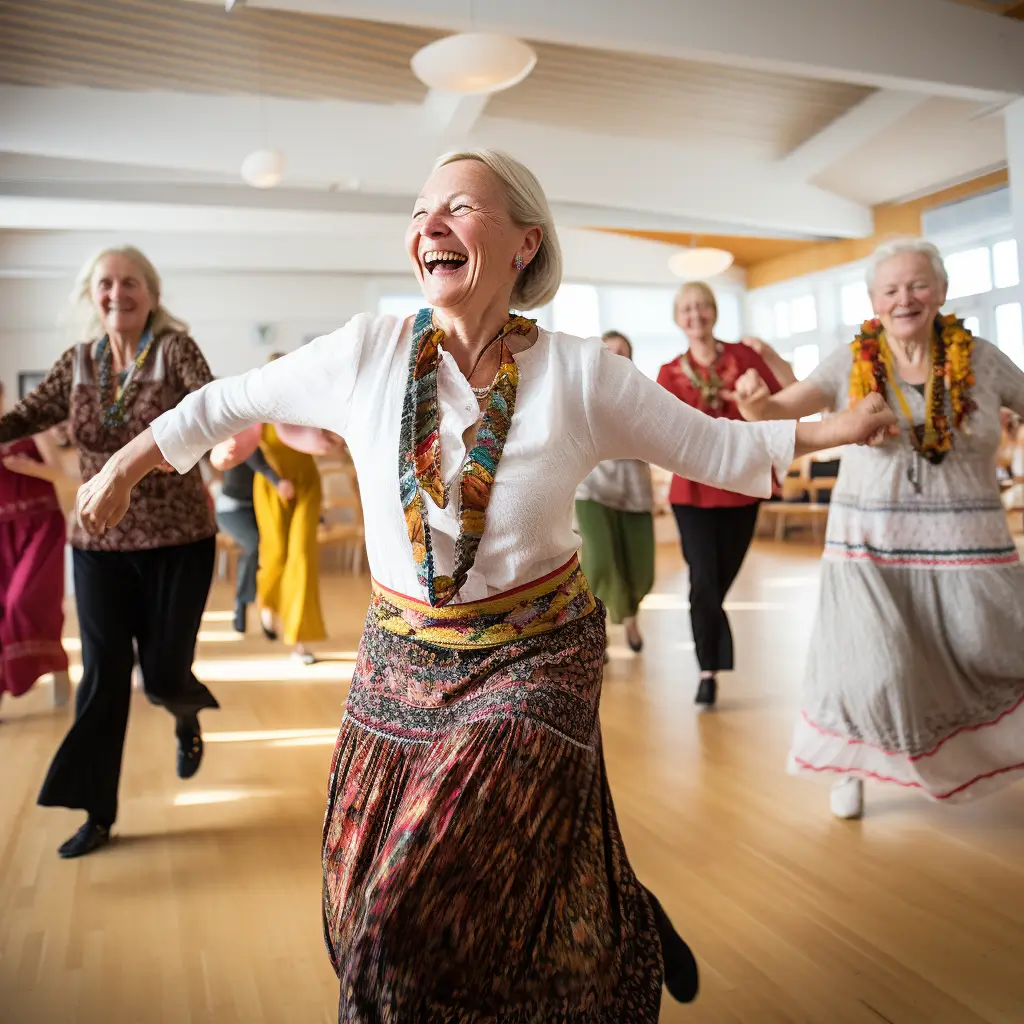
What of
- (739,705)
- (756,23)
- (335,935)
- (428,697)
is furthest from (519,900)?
(756,23)

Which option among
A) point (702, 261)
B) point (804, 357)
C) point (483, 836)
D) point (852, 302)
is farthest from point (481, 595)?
point (804, 357)

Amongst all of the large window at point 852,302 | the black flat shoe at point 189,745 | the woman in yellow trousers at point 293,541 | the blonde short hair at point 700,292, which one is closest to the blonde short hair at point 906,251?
the blonde short hair at point 700,292

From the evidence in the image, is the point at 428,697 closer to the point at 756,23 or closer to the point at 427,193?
the point at 427,193

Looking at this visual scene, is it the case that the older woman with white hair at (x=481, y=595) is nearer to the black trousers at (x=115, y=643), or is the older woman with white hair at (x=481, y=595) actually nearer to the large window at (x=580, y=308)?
the black trousers at (x=115, y=643)

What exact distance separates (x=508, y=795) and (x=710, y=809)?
6.29ft

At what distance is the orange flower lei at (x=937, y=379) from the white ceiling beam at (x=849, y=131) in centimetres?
713

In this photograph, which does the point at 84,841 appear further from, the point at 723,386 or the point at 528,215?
the point at 723,386

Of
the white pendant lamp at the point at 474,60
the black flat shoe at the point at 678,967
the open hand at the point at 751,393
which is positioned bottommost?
the black flat shoe at the point at 678,967

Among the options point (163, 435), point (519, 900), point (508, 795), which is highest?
point (163, 435)

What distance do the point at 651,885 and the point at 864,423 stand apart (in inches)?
56.0

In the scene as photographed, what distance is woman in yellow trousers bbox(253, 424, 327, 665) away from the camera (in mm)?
5602

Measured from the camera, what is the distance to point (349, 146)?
882cm

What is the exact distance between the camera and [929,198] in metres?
12.1

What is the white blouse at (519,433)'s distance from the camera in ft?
5.22
